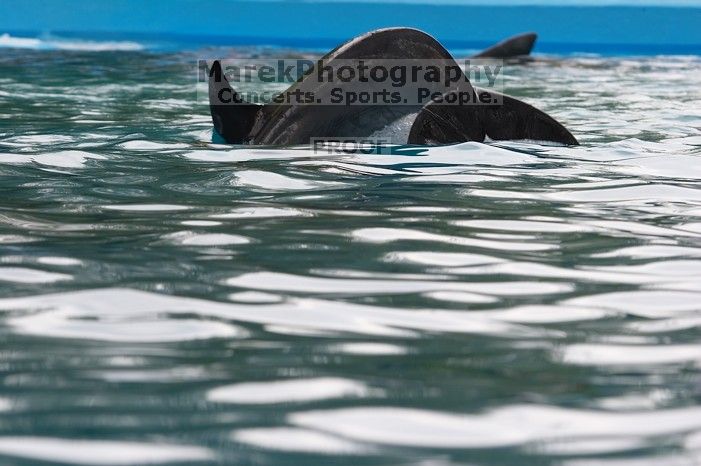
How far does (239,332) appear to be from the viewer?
2.84 m

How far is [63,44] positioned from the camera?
26484 mm

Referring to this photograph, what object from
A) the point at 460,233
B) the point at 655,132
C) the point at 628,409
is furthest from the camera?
the point at 655,132

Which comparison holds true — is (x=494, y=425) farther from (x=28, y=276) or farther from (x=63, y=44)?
(x=63, y=44)

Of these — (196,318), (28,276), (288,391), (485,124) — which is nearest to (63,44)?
(485,124)

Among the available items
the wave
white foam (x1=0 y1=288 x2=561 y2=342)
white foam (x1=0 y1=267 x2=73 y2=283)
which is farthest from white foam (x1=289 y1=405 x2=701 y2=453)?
the wave

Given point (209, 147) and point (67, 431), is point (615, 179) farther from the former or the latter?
point (67, 431)

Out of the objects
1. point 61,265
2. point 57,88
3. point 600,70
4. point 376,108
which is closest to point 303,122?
point 376,108

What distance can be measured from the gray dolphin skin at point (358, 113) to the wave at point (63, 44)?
17.7m

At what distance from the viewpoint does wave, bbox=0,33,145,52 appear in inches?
977

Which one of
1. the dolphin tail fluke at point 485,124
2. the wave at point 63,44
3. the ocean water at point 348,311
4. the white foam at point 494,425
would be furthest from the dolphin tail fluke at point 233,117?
the wave at point 63,44

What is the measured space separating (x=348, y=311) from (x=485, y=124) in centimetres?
449

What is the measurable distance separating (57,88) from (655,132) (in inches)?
292

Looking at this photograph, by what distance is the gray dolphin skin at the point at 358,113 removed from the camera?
22.8 ft

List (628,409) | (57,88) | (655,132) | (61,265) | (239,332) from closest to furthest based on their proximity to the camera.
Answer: (628,409) → (239,332) → (61,265) → (655,132) → (57,88)
